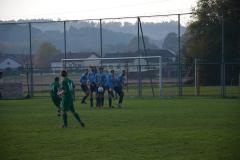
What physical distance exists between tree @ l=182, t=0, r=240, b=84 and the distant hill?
226 cm

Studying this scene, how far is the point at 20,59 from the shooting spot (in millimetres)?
61562

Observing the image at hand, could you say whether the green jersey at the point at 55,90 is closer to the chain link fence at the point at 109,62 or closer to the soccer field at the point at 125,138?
the soccer field at the point at 125,138

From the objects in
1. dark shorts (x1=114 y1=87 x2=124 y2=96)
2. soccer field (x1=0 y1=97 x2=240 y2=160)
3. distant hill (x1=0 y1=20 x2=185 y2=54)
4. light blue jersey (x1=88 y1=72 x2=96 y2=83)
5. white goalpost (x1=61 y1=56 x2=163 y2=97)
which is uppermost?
distant hill (x1=0 y1=20 x2=185 y2=54)

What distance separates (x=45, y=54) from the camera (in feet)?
215

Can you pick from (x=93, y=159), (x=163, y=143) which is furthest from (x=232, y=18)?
(x=93, y=159)

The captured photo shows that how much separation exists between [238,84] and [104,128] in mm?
27253

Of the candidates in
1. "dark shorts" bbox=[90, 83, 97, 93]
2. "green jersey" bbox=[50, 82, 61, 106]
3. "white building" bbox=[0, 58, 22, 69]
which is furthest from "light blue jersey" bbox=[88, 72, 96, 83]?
"white building" bbox=[0, 58, 22, 69]

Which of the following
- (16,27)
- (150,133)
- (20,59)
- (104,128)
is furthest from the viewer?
(20,59)

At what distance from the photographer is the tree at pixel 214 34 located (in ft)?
133

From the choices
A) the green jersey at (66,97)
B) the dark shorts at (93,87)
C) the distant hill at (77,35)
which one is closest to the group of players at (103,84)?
the dark shorts at (93,87)

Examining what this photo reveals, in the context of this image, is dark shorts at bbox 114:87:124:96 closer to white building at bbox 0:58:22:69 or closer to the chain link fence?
the chain link fence

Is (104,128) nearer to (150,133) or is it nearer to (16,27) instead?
(150,133)

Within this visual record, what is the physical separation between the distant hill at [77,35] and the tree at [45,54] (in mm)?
710

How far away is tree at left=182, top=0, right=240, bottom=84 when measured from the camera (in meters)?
40.4
